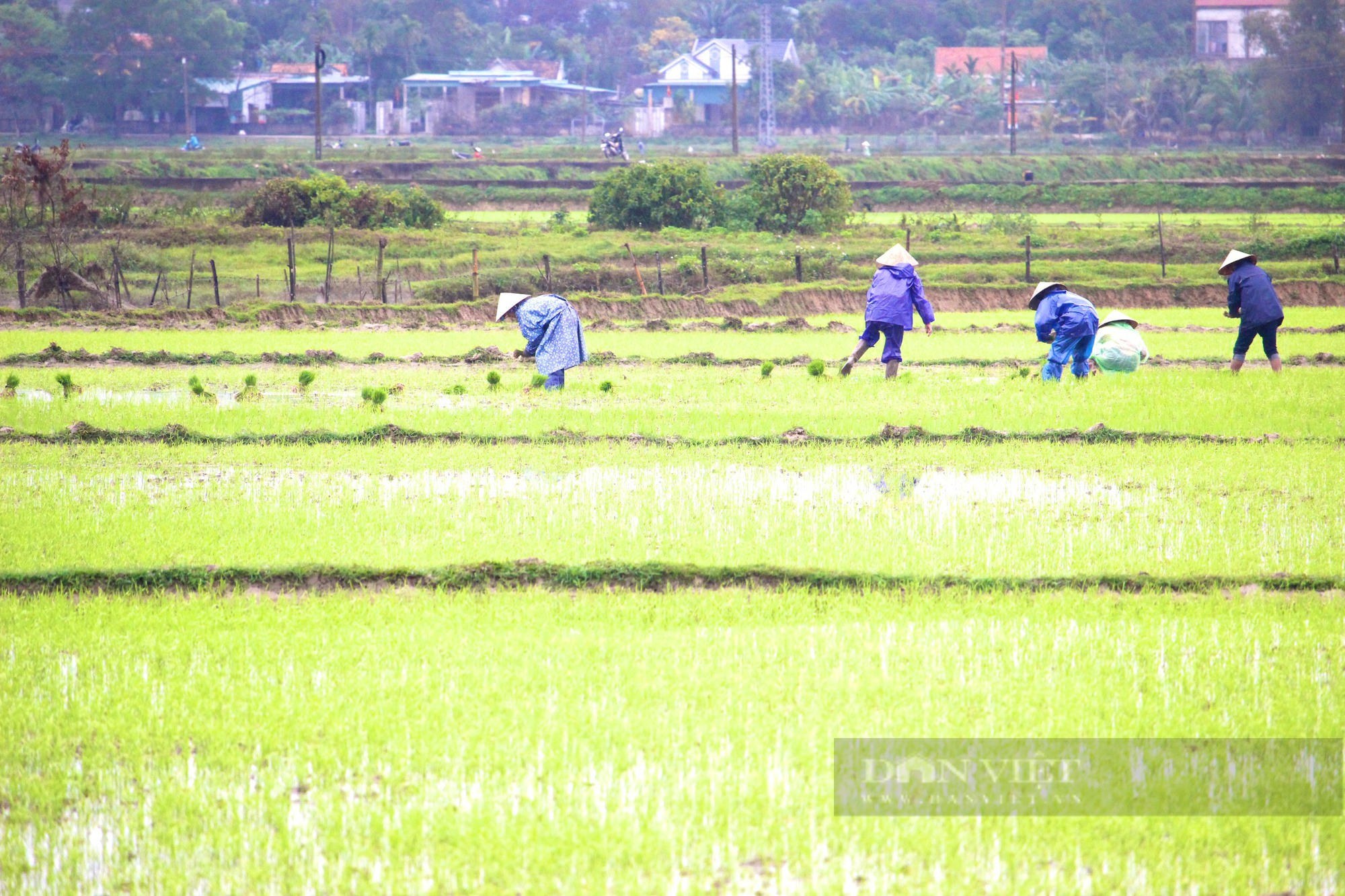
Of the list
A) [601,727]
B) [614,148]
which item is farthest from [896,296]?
[614,148]

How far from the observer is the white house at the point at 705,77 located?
2749 inches

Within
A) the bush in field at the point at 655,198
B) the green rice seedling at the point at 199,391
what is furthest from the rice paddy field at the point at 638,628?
the bush in field at the point at 655,198

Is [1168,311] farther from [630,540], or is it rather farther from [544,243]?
[630,540]

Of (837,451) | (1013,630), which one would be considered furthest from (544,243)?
(1013,630)

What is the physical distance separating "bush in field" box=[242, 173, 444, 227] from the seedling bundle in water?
17516 mm

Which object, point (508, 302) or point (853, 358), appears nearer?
point (508, 302)

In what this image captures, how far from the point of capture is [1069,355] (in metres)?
11.8

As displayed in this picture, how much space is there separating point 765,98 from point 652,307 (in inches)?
1842

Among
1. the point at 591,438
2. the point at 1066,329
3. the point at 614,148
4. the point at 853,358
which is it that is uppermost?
the point at 614,148

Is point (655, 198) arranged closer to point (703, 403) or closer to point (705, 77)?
point (703, 403)

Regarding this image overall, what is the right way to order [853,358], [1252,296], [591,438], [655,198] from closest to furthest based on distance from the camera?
[591,438], [1252,296], [853,358], [655,198]

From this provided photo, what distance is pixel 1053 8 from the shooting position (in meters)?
73.5

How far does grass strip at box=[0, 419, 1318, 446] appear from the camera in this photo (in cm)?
980

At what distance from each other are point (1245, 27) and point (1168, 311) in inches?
1697
